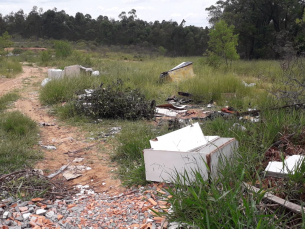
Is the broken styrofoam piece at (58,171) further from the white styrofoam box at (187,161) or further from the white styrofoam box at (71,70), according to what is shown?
the white styrofoam box at (71,70)

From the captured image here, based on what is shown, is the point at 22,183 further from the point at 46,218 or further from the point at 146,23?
the point at 146,23

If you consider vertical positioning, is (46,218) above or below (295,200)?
below

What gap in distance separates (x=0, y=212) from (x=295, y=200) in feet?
7.95

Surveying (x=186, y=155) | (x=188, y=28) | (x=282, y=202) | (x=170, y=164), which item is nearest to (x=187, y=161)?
(x=186, y=155)

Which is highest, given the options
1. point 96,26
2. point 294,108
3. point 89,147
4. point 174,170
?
point 96,26

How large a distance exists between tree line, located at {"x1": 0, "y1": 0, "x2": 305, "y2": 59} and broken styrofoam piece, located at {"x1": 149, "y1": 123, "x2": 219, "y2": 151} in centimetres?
662

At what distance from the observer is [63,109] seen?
21.7ft

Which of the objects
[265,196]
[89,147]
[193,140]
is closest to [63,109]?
[89,147]

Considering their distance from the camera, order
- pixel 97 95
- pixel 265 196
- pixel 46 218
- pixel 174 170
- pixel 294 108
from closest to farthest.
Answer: pixel 265 196
pixel 46 218
pixel 174 170
pixel 294 108
pixel 97 95

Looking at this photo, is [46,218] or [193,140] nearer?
[46,218]

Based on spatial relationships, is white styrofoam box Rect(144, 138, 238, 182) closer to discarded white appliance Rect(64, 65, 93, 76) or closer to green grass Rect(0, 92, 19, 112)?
green grass Rect(0, 92, 19, 112)

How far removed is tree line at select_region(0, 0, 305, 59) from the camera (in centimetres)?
2608

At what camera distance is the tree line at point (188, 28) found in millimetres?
26078

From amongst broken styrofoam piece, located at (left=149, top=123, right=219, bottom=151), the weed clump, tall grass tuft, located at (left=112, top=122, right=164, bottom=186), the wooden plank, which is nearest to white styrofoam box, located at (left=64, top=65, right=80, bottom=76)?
the weed clump
